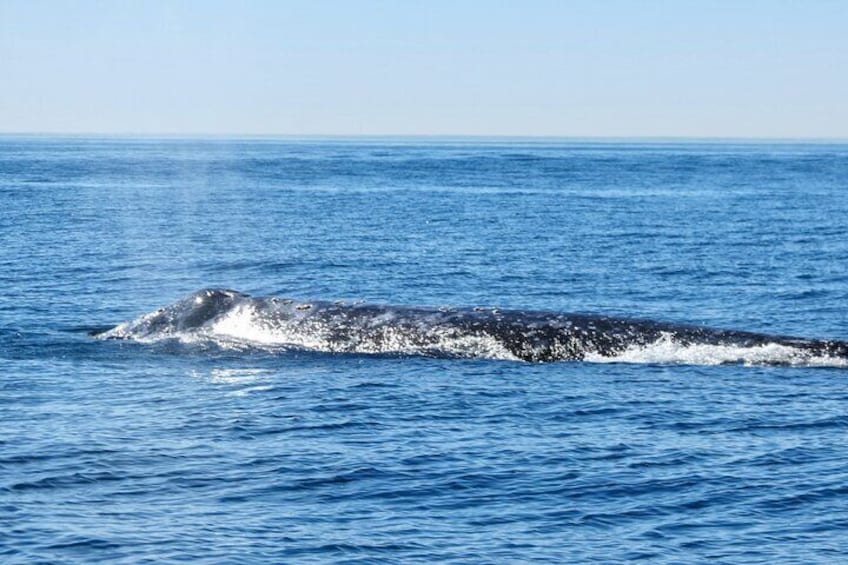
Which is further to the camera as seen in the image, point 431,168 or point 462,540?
point 431,168

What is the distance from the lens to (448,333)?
2708cm

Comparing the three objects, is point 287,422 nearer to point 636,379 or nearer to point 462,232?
point 636,379

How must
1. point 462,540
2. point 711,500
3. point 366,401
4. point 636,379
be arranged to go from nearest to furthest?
point 462,540 < point 711,500 < point 366,401 < point 636,379

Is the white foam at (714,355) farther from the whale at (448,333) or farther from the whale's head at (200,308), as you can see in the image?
the whale's head at (200,308)

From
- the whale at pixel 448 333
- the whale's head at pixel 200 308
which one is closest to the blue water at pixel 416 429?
the whale at pixel 448 333

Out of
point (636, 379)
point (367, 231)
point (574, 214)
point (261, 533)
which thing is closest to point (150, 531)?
point (261, 533)

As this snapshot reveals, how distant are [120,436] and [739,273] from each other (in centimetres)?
2759

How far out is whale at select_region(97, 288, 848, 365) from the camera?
2627 centimetres

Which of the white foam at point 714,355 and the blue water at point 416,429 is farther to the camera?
the white foam at point 714,355

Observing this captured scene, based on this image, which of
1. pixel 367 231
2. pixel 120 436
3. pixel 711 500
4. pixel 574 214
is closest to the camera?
pixel 711 500

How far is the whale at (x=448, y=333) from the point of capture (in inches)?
1034

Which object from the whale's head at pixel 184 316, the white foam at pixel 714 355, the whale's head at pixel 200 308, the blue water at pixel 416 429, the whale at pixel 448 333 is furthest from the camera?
the whale's head at pixel 200 308

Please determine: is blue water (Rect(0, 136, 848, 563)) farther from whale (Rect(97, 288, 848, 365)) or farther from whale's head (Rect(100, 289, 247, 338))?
whale's head (Rect(100, 289, 247, 338))

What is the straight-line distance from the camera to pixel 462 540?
15.2 meters
